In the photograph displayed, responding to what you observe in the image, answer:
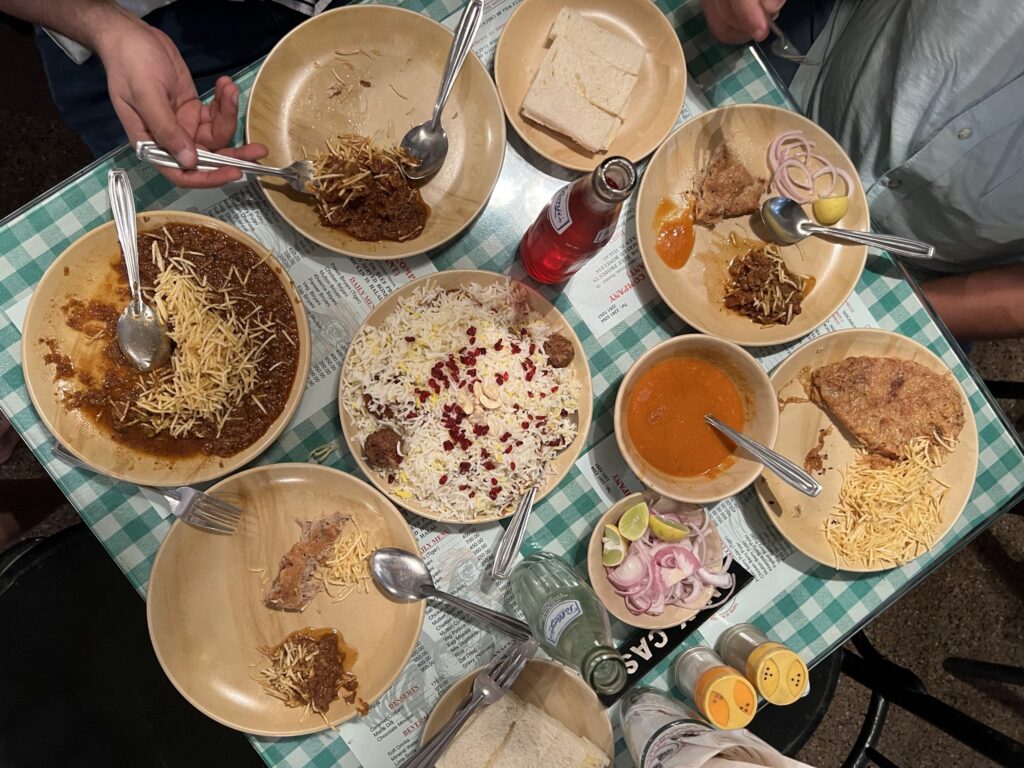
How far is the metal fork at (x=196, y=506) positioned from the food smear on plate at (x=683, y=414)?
50.9 inches

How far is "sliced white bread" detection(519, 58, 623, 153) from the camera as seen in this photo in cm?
216

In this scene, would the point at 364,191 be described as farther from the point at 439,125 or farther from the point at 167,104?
the point at 167,104

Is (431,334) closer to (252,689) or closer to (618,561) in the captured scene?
(618,561)

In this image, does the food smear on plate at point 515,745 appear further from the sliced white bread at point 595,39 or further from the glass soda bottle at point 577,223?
the sliced white bread at point 595,39

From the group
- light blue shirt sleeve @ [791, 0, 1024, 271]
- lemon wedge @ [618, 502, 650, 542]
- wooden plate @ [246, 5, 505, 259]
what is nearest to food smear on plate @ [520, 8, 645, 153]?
wooden plate @ [246, 5, 505, 259]

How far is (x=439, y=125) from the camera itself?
2.12 metres

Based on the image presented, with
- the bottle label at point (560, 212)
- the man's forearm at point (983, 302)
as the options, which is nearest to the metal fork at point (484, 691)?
the bottle label at point (560, 212)

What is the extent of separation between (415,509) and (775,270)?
4.71ft

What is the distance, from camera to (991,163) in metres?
2.22

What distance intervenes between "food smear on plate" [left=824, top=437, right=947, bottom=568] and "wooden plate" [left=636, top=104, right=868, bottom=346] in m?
0.58

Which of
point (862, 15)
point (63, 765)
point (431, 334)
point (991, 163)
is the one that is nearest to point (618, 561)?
point (431, 334)

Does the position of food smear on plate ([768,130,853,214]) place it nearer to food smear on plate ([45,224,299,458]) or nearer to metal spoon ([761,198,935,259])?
metal spoon ([761,198,935,259])

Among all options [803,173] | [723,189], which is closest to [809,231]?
[803,173]

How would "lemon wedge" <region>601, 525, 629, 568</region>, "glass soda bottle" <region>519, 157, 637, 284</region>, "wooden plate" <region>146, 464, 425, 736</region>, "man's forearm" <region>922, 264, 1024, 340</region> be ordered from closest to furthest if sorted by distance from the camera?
"glass soda bottle" <region>519, 157, 637, 284</region>, "wooden plate" <region>146, 464, 425, 736</region>, "lemon wedge" <region>601, 525, 629, 568</region>, "man's forearm" <region>922, 264, 1024, 340</region>
